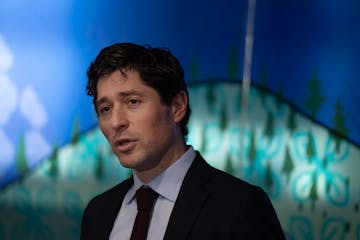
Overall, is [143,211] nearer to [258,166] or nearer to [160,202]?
[160,202]

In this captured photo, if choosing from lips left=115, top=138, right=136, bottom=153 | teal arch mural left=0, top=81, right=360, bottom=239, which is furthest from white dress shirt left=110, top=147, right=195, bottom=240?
teal arch mural left=0, top=81, right=360, bottom=239

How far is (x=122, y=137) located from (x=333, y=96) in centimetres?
121

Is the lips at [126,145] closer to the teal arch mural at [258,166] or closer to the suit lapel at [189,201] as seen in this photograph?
the suit lapel at [189,201]

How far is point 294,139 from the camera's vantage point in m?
2.33

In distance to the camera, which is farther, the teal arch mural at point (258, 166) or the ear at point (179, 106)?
the teal arch mural at point (258, 166)

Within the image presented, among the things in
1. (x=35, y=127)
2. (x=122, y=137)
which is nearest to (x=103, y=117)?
(x=122, y=137)

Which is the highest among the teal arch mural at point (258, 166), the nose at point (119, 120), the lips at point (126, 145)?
the nose at point (119, 120)

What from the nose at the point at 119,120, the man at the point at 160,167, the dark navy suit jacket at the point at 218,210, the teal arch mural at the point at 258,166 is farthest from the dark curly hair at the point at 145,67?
the teal arch mural at the point at 258,166

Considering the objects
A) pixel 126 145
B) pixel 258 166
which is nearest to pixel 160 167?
pixel 126 145

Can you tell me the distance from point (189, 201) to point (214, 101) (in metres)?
1.03

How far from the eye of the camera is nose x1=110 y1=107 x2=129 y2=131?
4.60 ft

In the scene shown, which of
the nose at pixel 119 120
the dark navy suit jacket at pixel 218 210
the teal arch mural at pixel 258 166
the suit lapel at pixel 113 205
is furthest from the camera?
the teal arch mural at pixel 258 166

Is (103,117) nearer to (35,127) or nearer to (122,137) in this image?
(122,137)

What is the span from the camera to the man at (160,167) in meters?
1.33
